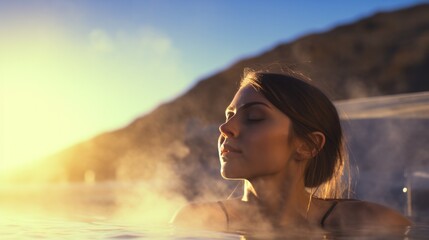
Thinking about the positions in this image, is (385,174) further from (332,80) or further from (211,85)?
(211,85)

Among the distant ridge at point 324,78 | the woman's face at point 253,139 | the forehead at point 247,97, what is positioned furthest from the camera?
the distant ridge at point 324,78

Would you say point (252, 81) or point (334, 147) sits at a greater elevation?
point (252, 81)

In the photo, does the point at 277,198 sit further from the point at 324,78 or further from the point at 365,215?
the point at 324,78

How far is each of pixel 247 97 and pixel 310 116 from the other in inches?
8.9

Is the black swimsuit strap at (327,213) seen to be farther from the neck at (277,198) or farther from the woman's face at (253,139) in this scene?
the woman's face at (253,139)

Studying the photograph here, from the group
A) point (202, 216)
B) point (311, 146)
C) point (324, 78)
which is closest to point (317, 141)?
point (311, 146)

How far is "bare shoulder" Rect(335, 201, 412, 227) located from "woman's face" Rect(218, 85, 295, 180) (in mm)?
269

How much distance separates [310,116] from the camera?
1.97 meters

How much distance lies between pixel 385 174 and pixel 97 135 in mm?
14506

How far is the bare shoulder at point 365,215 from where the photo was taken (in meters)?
1.96

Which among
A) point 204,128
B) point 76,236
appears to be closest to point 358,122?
point 204,128

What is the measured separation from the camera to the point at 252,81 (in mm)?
1991

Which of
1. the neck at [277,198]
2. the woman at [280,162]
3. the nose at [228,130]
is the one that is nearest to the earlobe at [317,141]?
the woman at [280,162]

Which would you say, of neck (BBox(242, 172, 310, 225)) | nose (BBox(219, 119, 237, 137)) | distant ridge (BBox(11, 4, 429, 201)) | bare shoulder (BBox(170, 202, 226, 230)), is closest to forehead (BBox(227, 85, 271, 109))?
nose (BBox(219, 119, 237, 137))
